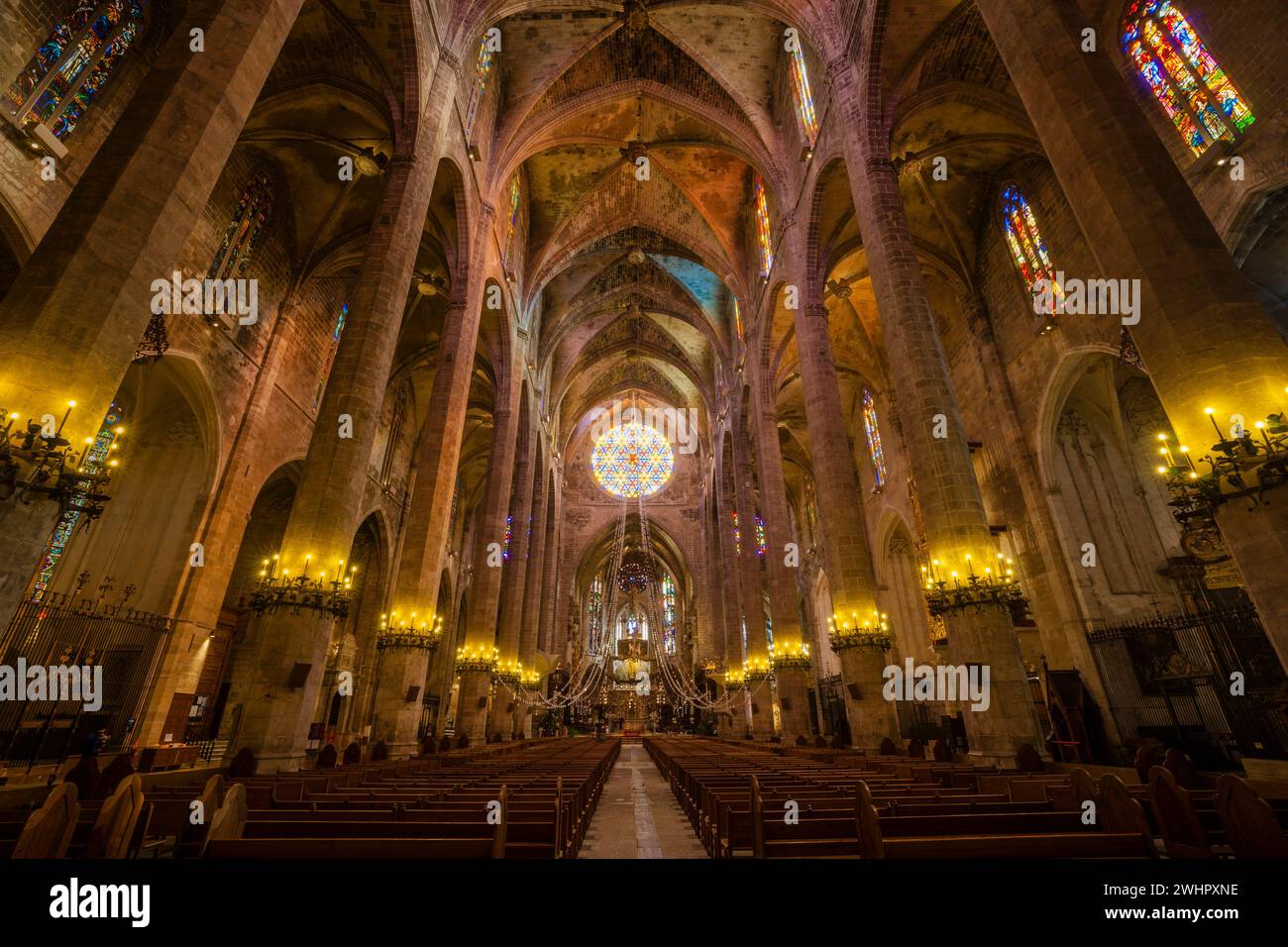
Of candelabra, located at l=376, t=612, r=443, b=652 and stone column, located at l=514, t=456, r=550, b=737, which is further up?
stone column, located at l=514, t=456, r=550, b=737

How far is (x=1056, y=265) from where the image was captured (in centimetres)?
1400

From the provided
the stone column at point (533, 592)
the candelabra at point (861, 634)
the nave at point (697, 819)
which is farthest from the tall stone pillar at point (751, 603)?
the nave at point (697, 819)

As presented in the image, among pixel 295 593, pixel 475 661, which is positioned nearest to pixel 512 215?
pixel 475 661

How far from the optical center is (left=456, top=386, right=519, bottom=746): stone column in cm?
1759

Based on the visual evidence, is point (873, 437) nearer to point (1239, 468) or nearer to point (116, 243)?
point (1239, 468)

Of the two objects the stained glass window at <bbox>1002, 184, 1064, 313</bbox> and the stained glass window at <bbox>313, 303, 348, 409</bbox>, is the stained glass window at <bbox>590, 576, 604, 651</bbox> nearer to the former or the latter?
the stained glass window at <bbox>313, 303, 348, 409</bbox>

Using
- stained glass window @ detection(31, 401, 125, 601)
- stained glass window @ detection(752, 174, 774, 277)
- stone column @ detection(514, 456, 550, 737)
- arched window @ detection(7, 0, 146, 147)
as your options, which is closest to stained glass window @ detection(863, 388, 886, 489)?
stained glass window @ detection(752, 174, 774, 277)

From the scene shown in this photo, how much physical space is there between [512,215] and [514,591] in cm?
1561

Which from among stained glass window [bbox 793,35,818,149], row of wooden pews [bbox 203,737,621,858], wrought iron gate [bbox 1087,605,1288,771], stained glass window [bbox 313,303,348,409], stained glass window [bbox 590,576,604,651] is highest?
stained glass window [bbox 793,35,818,149]

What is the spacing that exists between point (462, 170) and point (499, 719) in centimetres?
1858

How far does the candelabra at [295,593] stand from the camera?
8156 mm

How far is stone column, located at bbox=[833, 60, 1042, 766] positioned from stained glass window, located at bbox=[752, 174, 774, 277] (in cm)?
798

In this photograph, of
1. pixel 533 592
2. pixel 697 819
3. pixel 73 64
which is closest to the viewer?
pixel 697 819

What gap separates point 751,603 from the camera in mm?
22500
